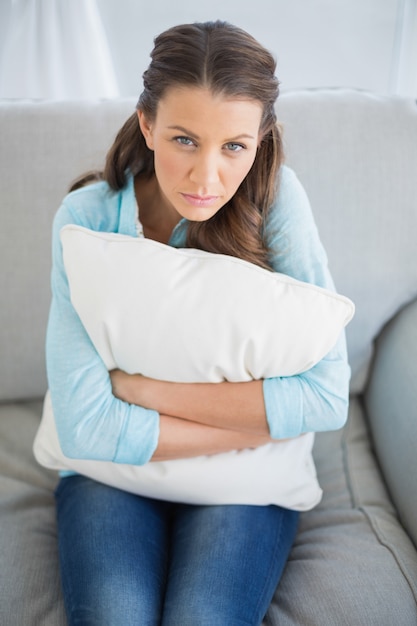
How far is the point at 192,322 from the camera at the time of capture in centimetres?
91

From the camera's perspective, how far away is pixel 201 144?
2.72 feet

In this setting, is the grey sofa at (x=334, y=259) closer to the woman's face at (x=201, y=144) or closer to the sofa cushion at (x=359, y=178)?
the sofa cushion at (x=359, y=178)

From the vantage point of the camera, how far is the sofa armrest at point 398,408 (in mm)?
1092

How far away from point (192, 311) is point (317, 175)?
18.3 inches

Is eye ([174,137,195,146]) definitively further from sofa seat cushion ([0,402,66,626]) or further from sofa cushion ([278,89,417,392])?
sofa seat cushion ([0,402,66,626])

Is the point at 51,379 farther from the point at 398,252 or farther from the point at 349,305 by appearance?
the point at 398,252

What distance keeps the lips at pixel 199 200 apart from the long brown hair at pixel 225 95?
0.10m

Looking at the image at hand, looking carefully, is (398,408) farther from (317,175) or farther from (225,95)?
(225,95)

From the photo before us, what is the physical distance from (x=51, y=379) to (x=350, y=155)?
0.71 meters

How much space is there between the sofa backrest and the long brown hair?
0.75 ft

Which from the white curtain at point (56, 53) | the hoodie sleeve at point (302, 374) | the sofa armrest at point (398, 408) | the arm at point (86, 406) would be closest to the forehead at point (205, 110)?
the hoodie sleeve at point (302, 374)

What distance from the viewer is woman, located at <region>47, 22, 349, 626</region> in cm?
87

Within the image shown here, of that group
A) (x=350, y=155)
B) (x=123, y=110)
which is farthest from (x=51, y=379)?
(x=350, y=155)

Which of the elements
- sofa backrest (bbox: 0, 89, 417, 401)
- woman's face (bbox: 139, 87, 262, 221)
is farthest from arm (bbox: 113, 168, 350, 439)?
sofa backrest (bbox: 0, 89, 417, 401)
